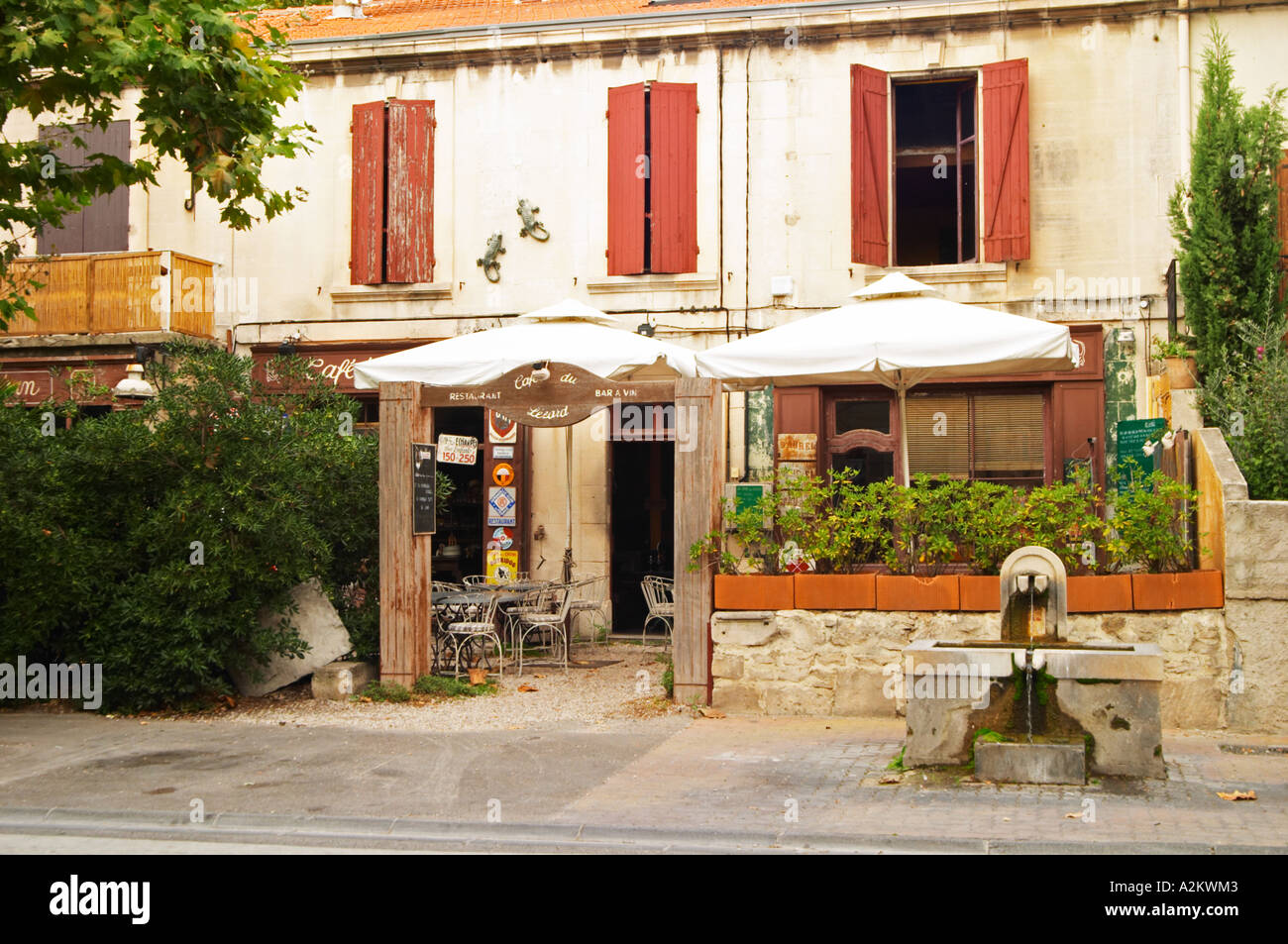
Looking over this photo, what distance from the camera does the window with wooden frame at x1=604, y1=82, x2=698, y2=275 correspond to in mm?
14852

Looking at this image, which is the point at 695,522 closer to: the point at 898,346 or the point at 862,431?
the point at 898,346

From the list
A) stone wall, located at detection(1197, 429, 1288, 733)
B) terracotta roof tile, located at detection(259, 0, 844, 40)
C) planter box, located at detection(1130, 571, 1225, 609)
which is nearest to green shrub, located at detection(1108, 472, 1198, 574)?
planter box, located at detection(1130, 571, 1225, 609)

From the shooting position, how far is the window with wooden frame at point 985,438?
45.7 feet

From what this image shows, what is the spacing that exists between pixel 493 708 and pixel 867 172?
24.7 feet

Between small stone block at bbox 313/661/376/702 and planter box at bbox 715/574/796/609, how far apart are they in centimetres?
314

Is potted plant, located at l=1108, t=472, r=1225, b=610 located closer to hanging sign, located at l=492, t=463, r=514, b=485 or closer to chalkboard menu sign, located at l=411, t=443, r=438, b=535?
chalkboard menu sign, located at l=411, t=443, r=438, b=535

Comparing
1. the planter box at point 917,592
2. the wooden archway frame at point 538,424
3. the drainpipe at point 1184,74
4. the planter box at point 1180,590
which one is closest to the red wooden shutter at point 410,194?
the wooden archway frame at point 538,424

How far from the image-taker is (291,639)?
10.5 metres

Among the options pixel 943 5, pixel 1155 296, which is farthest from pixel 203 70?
pixel 1155 296

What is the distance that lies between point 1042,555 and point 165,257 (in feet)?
37.5

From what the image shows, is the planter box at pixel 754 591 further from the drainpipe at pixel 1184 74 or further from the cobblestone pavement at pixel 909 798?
the drainpipe at pixel 1184 74

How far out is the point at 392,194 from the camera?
51.2 ft

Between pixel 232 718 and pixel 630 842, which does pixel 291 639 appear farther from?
pixel 630 842

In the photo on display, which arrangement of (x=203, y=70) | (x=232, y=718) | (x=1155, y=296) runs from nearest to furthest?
(x=203, y=70) < (x=232, y=718) < (x=1155, y=296)
